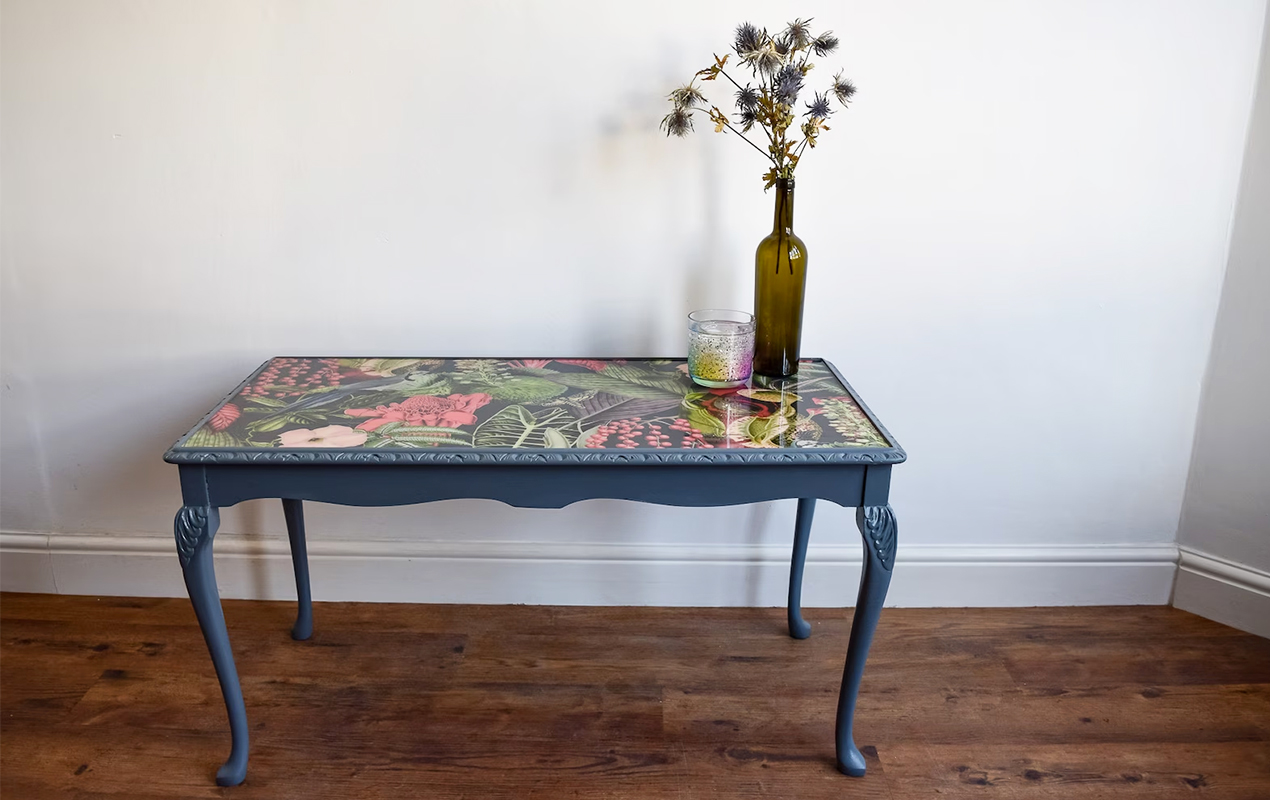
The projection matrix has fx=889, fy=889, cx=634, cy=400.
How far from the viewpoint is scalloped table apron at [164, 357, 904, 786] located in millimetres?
1474

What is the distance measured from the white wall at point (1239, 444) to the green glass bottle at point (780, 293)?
3.47 ft

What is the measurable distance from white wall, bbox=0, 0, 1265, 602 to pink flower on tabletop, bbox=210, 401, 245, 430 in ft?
1.41

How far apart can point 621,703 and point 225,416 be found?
979mm

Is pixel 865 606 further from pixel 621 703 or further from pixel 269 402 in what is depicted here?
pixel 269 402

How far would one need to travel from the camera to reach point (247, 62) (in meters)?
1.89

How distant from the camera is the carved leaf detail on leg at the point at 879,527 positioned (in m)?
1.53

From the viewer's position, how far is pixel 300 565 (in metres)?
2.07

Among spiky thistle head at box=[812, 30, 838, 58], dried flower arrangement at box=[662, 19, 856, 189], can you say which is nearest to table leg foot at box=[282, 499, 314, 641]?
dried flower arrangement at box=[662, 19, 856, 189]

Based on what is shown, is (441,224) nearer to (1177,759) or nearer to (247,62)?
(247,62)

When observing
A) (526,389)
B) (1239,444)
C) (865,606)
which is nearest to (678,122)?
(526,389)

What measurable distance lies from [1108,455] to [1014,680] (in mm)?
608

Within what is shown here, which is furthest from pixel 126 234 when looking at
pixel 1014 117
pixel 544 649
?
pixel 1014 117

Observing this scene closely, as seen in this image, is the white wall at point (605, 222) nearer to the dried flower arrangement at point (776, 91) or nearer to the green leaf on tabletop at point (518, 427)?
the dried flower arrangement at point (776, 91)

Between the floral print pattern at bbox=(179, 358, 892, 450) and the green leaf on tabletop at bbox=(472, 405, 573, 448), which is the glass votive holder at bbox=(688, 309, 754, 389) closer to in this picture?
the floral print pattern at bbox=(179, 358, 892, 450)
